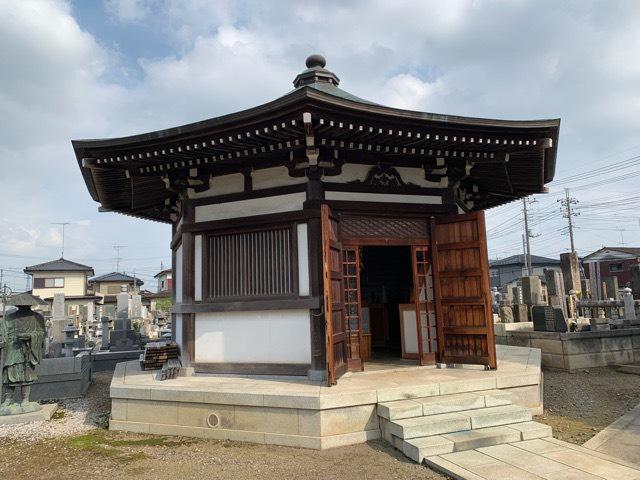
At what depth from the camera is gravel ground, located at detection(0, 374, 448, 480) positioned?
426 centimetres

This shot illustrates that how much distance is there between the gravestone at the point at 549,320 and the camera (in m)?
10.1

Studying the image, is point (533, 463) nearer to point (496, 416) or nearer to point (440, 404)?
point (496, 416)

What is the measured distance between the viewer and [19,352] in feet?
21.6

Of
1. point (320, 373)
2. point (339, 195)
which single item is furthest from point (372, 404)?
point (339, 195)

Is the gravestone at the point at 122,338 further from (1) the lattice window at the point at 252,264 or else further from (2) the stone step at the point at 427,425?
(2) the stone step at the point at 427,425

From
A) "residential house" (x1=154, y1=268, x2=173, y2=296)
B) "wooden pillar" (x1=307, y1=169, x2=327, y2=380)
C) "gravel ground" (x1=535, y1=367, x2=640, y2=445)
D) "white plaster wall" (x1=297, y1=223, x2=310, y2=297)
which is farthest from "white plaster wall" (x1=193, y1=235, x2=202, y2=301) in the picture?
"residential house" (x1=154, y1=268, x2=173, y2=296)

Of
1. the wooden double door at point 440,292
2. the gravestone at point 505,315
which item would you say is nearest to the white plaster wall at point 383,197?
the wooden double door at point 440,292

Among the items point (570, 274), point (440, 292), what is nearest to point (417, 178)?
point (440, 292)

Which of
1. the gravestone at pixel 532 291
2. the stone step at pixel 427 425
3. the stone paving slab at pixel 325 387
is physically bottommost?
the stone step at pixel 427 425

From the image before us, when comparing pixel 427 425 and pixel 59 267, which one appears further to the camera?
pixel 59 267

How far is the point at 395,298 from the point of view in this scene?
11.3 meters

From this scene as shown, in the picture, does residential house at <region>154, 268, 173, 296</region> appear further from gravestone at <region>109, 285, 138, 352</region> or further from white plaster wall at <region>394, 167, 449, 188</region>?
white plaster wall at <region>394, 167, 449, 188</region>

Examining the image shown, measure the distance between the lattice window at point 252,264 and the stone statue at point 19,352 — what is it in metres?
2.87

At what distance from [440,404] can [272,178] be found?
4.11 m
